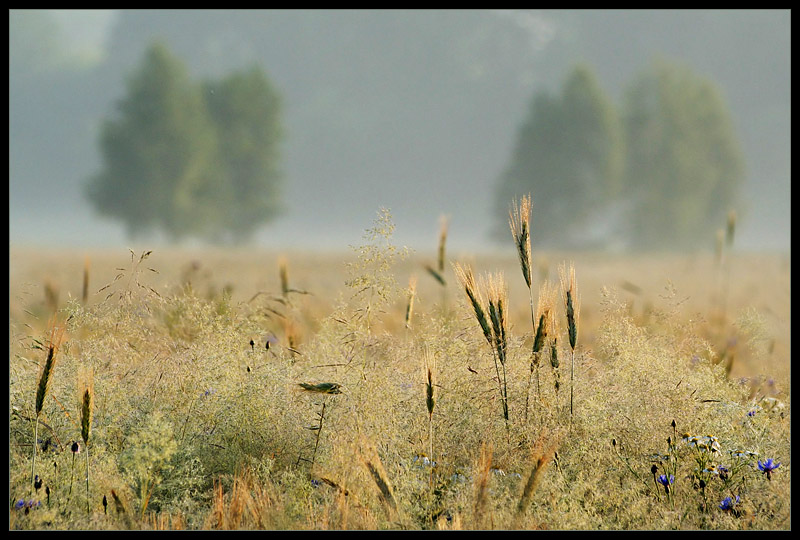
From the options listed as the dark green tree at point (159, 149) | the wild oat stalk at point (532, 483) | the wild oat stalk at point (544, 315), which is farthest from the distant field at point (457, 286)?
the dark green tree at point (159, 149)

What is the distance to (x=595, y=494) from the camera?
8.09ft

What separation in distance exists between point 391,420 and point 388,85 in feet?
310

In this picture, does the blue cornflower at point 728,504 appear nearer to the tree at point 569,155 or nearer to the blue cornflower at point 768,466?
the blue cornflower at point 768,466

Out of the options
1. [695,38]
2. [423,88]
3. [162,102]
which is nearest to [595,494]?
[162,102]

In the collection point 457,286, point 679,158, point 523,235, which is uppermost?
point 679,158

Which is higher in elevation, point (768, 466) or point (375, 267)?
point (375, 267)

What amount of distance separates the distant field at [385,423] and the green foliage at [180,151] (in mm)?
29794

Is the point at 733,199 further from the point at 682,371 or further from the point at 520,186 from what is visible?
the point at 682,371

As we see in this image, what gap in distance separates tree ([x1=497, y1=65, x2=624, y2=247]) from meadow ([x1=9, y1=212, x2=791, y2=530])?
1291 inches

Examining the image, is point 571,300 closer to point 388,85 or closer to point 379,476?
point 379,476

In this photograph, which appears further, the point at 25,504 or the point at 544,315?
Answer: the point at 544,315

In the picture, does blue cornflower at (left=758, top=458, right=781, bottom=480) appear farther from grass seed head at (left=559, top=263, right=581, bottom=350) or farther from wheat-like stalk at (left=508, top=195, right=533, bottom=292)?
wheat-like stalk at (left=508, top=195, right=533, bottom=292)

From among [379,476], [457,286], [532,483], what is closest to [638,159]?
[457,286]

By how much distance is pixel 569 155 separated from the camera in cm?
3688
